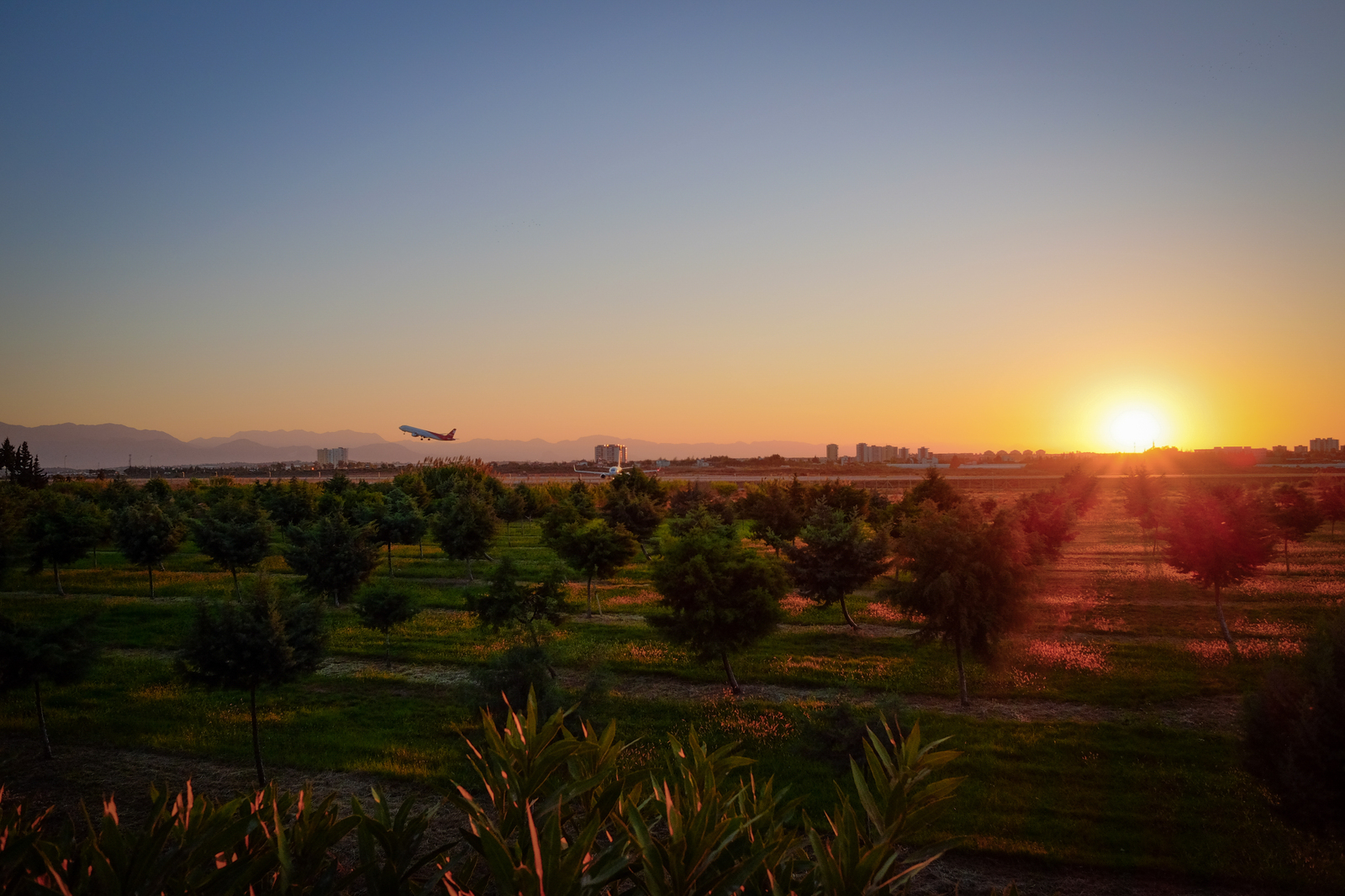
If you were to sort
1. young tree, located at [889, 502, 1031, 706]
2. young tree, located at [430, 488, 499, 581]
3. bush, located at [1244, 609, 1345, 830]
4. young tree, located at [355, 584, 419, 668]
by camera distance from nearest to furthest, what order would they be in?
bush, located at [1244, 609, 1345, 830], young tree, located at [889, 502, 1031, 706], young tree, located at [355, 584, 419, 668], young tree, located at [430, 488, 499, 581]

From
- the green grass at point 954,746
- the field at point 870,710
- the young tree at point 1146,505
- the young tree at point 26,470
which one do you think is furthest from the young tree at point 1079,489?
the young tree at point 26,470

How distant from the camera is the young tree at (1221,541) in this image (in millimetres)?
20641

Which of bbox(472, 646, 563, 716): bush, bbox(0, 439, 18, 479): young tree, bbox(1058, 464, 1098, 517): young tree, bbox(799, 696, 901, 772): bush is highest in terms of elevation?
bbox(0, 439, 18, 479): young tree

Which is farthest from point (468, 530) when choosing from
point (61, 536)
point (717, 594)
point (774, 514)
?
point (717, 594)

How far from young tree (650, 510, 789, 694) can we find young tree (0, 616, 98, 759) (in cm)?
1215

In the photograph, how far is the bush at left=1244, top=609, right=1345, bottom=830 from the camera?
27.3 ft

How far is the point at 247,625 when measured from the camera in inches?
488

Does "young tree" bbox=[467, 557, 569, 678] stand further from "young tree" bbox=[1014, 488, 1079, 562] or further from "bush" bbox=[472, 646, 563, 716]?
"young tree" bbox=[1014, 488, 1079, 562]

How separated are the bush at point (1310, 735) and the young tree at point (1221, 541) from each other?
13959 millimetres

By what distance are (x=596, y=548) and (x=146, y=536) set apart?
2107 centimetres

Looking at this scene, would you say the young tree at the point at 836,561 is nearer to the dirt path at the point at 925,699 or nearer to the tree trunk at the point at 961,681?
the dirt path at the point at 925,699

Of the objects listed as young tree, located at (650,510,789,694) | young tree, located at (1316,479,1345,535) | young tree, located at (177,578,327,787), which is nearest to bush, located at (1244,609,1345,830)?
young tree, located at (650,510,789,694)

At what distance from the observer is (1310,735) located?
8.36 m

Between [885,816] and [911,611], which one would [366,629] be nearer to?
[911,611]
